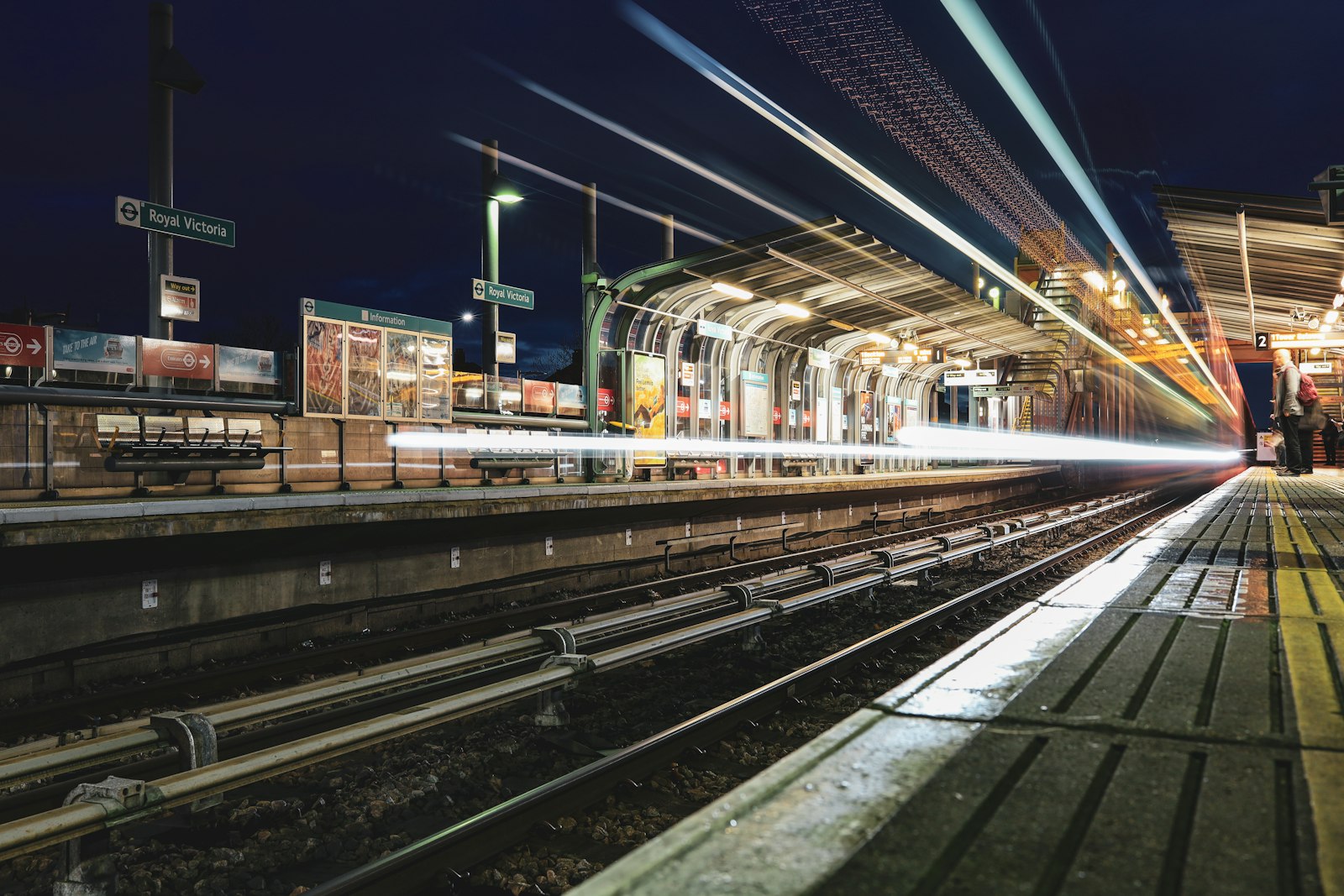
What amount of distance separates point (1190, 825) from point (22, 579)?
26.5ft

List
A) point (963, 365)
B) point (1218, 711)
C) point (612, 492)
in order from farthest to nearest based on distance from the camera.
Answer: point (963, 365), point (612, 492), point (1218, 711)

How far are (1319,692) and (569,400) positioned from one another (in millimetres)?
14976

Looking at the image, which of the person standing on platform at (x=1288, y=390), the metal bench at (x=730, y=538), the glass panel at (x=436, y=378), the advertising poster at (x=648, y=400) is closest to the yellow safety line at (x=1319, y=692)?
the person standing on platform at (x=1288, y=390)

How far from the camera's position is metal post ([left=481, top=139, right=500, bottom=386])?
15961mm

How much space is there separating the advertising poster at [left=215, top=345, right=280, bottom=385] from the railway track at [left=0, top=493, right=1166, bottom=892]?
24.5 ft

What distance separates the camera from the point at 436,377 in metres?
14.1

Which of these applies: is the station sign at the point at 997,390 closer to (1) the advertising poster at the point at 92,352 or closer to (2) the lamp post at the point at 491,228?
(2) the lamp post at the point at 491,228

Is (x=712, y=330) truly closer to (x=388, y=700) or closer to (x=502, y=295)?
(x=502, y=295)

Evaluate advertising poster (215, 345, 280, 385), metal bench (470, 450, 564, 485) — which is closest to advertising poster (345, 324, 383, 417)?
advertising poster (215, 345, 280, 385)

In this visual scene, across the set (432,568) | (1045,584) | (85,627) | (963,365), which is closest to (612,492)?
(432,568)

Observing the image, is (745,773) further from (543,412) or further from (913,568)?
(543,412)

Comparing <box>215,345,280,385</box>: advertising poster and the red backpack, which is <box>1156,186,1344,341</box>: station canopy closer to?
the red backpack

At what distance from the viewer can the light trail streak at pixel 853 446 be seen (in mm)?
14562

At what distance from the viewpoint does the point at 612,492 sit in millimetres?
12773
